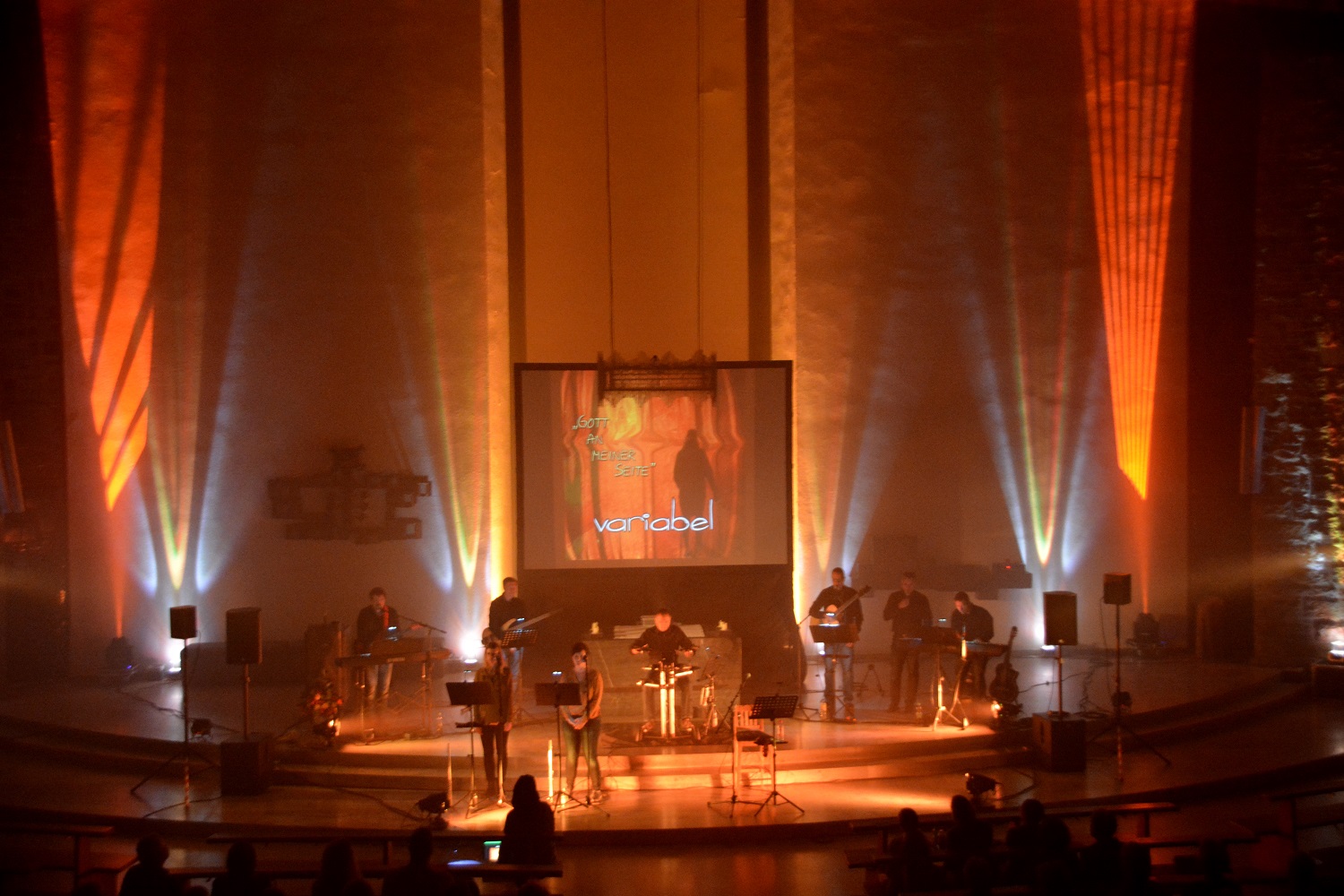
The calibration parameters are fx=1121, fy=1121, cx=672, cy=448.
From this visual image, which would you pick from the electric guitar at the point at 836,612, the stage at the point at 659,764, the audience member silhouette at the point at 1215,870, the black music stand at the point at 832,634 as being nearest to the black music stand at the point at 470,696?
the stage at the point at 659,764

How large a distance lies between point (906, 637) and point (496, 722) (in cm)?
421

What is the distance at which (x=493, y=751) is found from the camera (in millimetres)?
9250

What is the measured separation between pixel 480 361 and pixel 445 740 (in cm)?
476

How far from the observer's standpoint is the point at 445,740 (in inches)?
401

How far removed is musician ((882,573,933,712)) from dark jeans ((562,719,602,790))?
3375mm

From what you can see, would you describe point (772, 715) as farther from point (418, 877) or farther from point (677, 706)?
point (418, 877)

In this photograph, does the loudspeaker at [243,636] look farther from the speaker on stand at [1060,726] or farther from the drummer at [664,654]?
the speaker on stand at [1060,726]

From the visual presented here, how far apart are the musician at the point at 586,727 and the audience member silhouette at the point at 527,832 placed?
2.02 m

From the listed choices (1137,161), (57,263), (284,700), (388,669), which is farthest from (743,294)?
(57,263)

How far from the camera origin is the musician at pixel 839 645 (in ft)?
35.9

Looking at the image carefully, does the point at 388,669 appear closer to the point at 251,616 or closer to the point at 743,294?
the point at 251,616

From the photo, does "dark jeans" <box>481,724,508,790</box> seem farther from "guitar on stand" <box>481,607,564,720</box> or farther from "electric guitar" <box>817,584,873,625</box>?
"electric guitar" <box>817,584,873,625</box>

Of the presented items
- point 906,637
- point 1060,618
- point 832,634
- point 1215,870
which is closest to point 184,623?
point 832,634

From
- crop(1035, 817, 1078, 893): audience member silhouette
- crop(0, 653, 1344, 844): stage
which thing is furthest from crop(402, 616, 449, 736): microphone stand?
crop(1035, 817, 1078, 893): audience member silhouette
